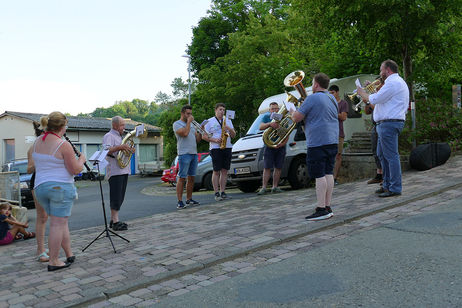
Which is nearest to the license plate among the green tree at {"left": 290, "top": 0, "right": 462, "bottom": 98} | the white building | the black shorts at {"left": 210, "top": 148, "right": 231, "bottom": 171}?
the black shorts at {"left": 210, "top": 148, "right": 231, "bottom": 171}

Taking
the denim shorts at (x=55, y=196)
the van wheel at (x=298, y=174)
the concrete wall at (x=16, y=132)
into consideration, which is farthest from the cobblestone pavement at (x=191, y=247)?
the concrete wall at (x=16, y=132)

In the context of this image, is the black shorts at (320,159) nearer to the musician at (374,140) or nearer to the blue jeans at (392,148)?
the blue jeans at (392,148)

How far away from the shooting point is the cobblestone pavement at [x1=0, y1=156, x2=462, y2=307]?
3.70m

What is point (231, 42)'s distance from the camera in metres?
25.2

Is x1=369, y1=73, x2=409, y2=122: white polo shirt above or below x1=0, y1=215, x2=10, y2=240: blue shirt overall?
above

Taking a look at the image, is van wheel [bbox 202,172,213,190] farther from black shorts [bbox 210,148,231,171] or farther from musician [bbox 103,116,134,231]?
musician [bbox 103,116,134,231]

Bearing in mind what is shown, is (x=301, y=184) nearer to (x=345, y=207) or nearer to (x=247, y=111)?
(x=345, y=207)

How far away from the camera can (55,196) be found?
14.1 ft

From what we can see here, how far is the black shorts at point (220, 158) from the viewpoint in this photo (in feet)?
29.1

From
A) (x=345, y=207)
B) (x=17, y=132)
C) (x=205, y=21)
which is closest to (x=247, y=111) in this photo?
(x=205, y=21)

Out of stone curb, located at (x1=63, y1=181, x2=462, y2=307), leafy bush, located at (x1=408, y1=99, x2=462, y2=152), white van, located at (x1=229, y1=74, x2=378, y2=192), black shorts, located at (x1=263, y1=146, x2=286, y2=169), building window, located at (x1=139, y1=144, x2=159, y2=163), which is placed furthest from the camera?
building window, located at (x1=139, y1=144, x2=159, y2=163)

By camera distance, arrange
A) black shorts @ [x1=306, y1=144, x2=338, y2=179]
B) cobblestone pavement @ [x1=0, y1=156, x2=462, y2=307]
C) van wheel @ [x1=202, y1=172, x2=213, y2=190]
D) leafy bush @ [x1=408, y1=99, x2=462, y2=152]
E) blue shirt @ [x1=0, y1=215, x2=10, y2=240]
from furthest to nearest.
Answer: van wheel @ [x1=202, y1=172, x2=213, y2=190]
leafy bush @ [x1=408, y1=99, x2=462, y2=152]
blue shirt @ [x1=0, y1=215, x2=10, y2=240]
black shorts @ [x1=306, y1=144, x2=338, y2=179]
cobblestone pavement @ [x1=0, y1=156, x2=462, y2=307]

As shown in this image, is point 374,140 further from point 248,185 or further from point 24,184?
point 24,184

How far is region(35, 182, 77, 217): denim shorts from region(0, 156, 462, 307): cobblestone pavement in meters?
0.63
